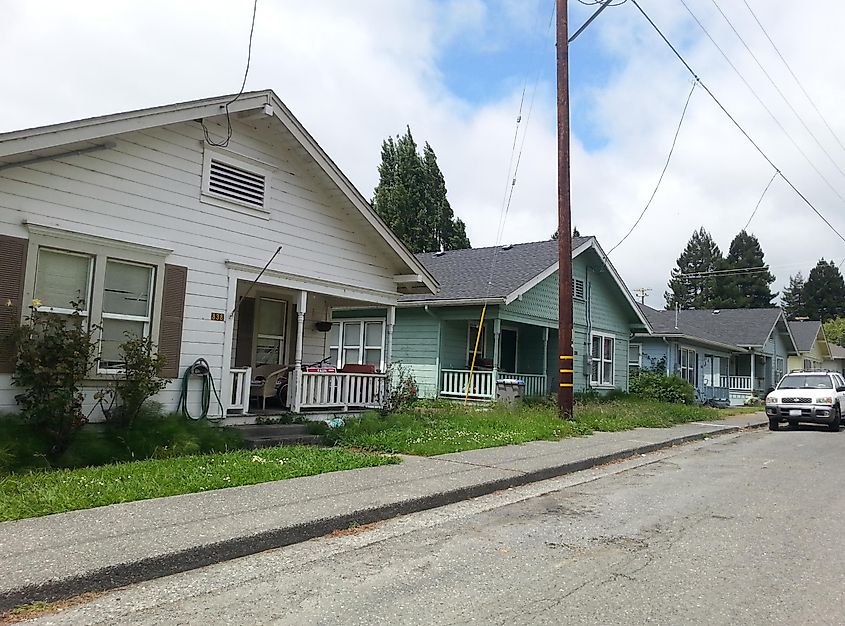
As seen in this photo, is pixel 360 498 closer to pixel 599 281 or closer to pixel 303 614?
pixel 303 614

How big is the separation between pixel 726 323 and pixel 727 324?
10.3 inches

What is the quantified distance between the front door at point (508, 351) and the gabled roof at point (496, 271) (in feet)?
8.24

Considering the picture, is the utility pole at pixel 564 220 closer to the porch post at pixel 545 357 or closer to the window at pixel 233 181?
the window at pixel 233 181

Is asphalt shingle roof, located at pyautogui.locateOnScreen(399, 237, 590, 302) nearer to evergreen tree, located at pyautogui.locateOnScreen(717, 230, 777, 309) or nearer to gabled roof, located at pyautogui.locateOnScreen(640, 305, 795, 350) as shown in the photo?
gabled roof, located at pyautogui.locateOnScreen(640, 305, 795, 350)

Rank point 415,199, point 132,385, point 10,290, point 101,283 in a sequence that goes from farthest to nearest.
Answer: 1. point 415,199
2. point 101,283
3. point 132,385
4. point 10,290

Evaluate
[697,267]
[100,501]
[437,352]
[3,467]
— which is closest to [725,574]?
[100,501]

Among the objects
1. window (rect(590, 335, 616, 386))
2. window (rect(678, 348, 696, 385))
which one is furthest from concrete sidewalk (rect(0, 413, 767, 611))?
window (rect(678, 348, 696, 385))

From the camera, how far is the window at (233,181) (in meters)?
11.0

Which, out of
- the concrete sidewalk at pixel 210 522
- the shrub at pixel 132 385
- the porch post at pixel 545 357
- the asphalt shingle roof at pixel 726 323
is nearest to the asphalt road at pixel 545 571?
the concrete sidewalk at pixel 210 522

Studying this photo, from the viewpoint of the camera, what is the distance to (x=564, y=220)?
49.8 feet

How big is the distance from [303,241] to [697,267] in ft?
273

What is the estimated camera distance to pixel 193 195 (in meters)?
10.7

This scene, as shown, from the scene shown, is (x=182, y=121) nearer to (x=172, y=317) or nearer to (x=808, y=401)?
(x=172, y=317)

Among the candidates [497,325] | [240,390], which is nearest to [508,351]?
[497,325]
